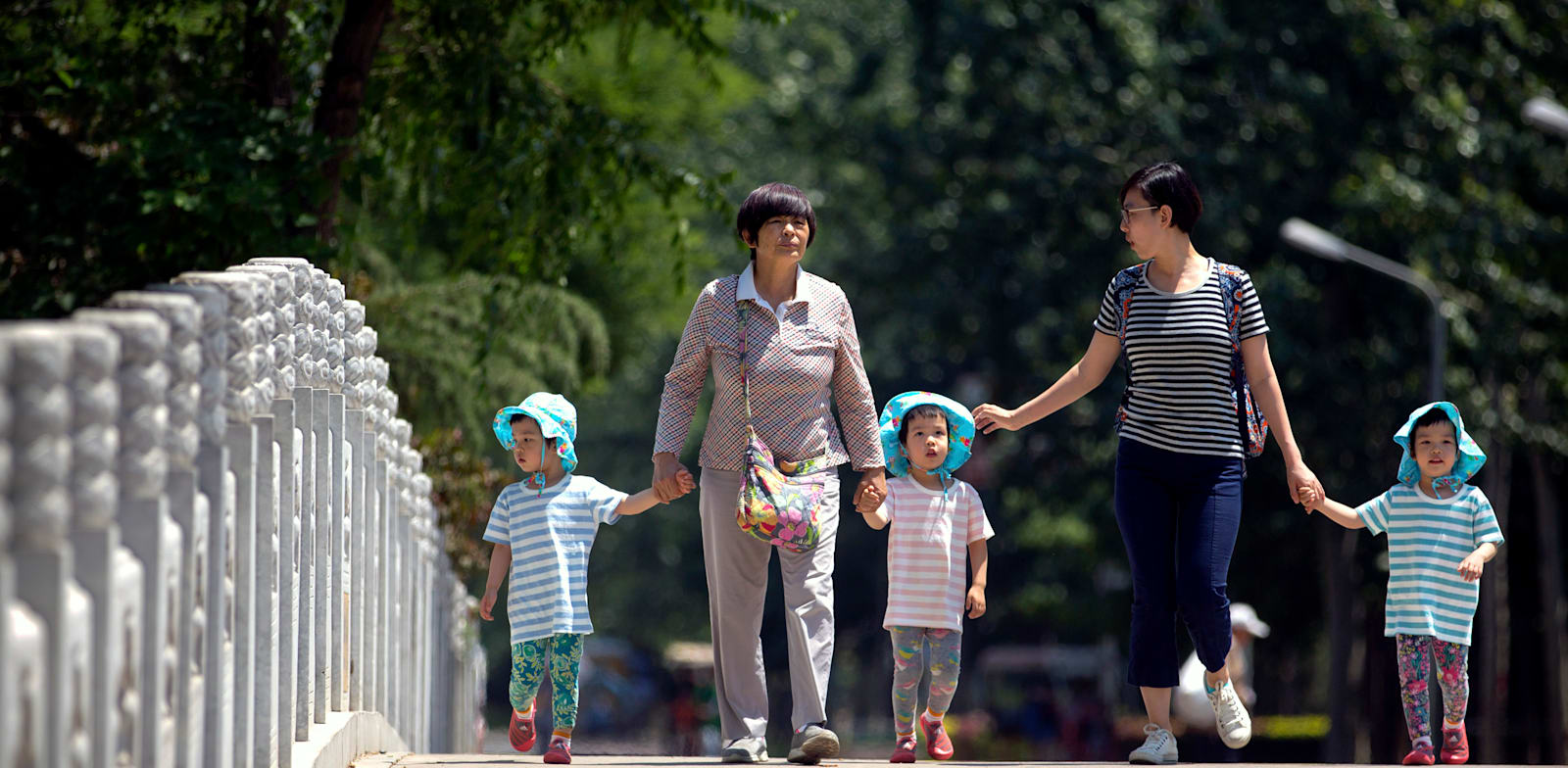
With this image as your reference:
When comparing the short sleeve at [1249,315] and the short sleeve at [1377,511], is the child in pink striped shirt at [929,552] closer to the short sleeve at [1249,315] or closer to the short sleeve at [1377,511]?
the short sleeve at [1249,315]

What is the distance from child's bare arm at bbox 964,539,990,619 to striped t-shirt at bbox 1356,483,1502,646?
147cm

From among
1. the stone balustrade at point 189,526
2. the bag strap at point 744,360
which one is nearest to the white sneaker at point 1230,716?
the bag strap at point 744,360

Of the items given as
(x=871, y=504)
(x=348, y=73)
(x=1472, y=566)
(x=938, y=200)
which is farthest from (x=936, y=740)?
(x=938, y=200)

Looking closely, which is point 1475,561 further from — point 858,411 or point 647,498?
point 647,498

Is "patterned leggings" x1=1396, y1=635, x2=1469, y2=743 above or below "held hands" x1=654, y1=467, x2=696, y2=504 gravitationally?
below

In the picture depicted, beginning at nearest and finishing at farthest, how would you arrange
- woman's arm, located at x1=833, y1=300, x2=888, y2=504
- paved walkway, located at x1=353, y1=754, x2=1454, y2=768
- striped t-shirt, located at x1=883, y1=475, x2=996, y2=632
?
1. paved walkway, located at x1=353, y1=754, x2=1454, y2=768
2. woman's arm, located at x1=833, y1=300, x2=888, y2=504
3. striped t-shirt, located at x1=883, y1=475, x2=996, y2=632

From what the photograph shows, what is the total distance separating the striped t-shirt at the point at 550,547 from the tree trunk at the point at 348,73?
15.8 ft

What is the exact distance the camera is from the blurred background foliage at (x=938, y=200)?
1221cm

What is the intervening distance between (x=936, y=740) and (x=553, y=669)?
4.89 feet

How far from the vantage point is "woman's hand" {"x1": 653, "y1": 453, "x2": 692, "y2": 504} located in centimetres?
697

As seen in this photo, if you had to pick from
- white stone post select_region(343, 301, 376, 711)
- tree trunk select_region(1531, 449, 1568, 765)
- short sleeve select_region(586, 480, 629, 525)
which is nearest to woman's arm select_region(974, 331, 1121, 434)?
short sleeve select_region(586, 480, 629, 525)

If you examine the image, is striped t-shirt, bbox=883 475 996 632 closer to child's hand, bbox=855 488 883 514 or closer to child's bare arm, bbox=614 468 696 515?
child's hand, bbox=855 488 883 514

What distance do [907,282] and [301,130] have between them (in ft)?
52.4

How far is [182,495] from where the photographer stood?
13.6ft
